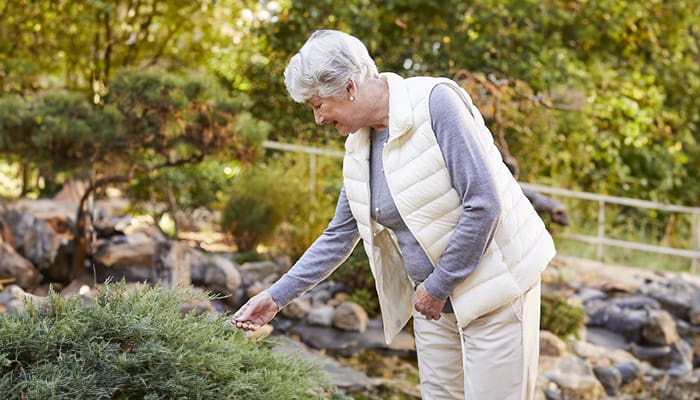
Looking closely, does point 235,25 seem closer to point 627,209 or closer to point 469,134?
point 627,209

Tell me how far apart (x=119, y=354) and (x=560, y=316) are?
3.93m

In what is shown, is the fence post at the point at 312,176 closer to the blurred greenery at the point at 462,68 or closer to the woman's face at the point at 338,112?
the blurred greenery at the point at 462,68

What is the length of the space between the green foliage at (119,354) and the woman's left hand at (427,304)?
434 mm

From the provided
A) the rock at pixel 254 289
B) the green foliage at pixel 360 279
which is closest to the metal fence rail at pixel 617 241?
the green foliage at pixel 360 279

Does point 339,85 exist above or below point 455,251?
above

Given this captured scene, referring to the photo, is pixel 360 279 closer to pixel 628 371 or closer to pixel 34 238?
pixel 628 371

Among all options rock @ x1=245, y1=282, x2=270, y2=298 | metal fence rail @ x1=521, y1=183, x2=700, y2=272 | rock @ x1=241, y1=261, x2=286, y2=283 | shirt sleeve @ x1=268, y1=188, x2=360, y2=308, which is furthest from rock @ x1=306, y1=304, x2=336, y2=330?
shirt sleeve @ x1=268, y1=188, x2=360, y2=308

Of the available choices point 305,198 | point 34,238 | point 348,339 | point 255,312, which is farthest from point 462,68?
point 255,312

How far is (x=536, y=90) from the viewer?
7.88 m

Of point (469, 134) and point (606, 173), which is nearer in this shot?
point (469, 134)

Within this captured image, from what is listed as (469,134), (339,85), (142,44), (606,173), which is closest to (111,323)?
(339,85)

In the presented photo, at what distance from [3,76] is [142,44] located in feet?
5.97

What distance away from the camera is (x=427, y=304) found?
185cm

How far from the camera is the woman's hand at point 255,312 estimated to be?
6.79 ft
